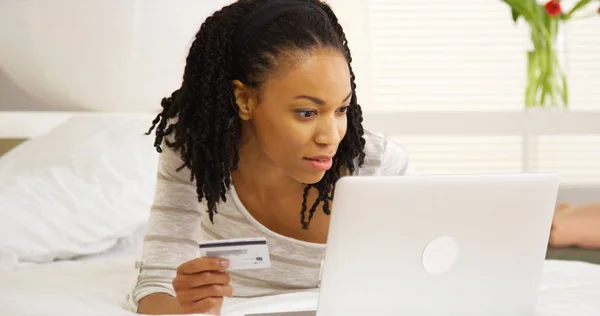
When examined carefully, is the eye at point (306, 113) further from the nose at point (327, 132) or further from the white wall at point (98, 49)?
the white wall at point (98, 49)

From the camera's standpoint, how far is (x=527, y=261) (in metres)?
1.12

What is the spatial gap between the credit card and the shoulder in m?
0.44

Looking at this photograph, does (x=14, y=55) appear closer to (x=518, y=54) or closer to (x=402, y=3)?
(x=402, y=3)

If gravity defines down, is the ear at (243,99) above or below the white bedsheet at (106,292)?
above

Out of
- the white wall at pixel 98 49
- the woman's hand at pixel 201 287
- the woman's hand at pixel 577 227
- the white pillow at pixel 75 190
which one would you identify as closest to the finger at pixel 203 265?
the woman's hand at pixel 201 287

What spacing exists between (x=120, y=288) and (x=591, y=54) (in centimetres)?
266

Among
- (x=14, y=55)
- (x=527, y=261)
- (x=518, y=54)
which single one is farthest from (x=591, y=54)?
(x=527, y=261)

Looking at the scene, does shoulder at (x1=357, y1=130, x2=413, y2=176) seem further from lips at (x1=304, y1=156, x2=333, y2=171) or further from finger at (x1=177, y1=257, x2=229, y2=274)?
finger at (x1=177, y1=257, x2=229, y2=274)

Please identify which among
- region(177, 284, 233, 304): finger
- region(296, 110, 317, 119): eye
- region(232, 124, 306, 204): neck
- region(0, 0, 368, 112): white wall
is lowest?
region(177, 284, 233, 304): finger

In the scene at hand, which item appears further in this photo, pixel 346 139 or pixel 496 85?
pixel 496 85

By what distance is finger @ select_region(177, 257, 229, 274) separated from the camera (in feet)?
3.97

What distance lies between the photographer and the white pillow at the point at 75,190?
2010 millimetres

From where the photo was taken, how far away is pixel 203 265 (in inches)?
49.1

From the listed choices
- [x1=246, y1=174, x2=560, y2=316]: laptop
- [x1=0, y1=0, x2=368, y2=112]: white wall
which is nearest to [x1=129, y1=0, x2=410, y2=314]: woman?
[x1=246, y1=174, x2=560, y2=316]: laptop
